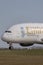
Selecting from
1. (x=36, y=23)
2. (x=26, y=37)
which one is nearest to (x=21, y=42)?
(x=26, y=37)

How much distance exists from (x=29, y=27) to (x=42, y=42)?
14.5ft

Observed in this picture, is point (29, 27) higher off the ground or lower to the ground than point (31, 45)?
higher

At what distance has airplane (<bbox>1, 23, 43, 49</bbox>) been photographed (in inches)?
2040

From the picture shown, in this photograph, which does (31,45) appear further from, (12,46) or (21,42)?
(12,46)

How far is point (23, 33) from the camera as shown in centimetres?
5225

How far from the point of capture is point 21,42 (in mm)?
53250

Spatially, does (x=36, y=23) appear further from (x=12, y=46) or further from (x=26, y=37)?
(x=12, y=46)

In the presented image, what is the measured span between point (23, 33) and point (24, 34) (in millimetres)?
354

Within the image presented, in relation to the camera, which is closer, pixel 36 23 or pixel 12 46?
pixel 12 46
